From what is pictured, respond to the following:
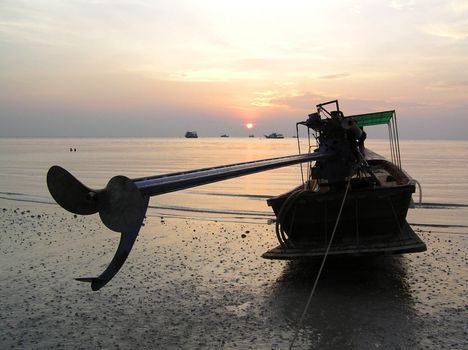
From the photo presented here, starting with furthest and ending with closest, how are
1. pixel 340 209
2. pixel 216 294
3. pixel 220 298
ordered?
pixel 340 209
pixel 216 294
pixel 220 298

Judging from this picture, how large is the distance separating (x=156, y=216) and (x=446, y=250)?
32.2 ft

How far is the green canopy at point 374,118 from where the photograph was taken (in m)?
13.8

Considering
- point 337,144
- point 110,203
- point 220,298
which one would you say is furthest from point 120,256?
point 337,144

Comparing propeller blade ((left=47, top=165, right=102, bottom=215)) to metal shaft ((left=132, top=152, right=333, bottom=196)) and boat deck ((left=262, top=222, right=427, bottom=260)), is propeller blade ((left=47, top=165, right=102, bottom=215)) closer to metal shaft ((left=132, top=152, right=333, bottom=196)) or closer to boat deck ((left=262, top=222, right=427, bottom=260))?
metal shaft ((left=132, top=152, right=333, bottom=196))

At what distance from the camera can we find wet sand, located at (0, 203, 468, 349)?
6047mm

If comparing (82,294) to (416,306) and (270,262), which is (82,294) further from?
(416,306)

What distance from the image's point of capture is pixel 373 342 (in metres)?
5.91

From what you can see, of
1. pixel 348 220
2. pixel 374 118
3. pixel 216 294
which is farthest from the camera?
pixel 374 118

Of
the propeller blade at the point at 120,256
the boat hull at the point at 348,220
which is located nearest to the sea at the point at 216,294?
the boat hull at the point at 348,220

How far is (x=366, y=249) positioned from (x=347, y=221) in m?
0.76

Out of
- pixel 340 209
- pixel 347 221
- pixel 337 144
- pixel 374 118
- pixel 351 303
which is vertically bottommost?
pixel 351 303

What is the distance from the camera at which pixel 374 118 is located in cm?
1478

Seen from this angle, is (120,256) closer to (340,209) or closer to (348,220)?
(340,209)

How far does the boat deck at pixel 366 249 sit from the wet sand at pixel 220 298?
23.1 inches
